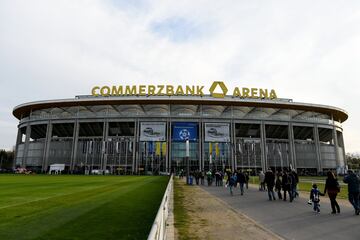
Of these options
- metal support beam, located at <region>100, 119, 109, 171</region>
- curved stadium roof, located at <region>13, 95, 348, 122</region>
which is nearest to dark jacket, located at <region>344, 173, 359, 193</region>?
curved stadium roof, located at <region>13, 95, 348, 122</region>

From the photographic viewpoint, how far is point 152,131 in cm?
7394

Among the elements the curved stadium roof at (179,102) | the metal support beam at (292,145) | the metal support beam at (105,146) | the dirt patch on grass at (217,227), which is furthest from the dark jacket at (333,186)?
the metal support beam at (292,145)

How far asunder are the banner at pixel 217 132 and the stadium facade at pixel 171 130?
26 centimetres

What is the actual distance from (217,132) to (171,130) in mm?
13463

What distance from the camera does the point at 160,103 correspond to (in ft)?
257

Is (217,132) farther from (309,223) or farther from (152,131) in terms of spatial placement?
(309,223)

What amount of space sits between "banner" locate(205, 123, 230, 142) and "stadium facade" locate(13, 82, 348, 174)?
0.26 metres

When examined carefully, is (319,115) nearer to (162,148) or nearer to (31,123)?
(162,148)

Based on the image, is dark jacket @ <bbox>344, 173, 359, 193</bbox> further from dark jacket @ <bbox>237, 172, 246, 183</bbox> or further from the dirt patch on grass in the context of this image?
dark jacket @ <bbox>237, 172, 246, 183</bbox>

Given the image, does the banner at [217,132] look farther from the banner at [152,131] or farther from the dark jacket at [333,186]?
the dark jacket at [333,186]

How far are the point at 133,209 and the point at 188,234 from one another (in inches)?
198

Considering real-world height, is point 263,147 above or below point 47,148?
above

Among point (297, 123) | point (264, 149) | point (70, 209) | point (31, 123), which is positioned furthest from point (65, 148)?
point (70, 209)

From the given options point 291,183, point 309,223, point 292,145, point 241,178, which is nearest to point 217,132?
point 292,145
